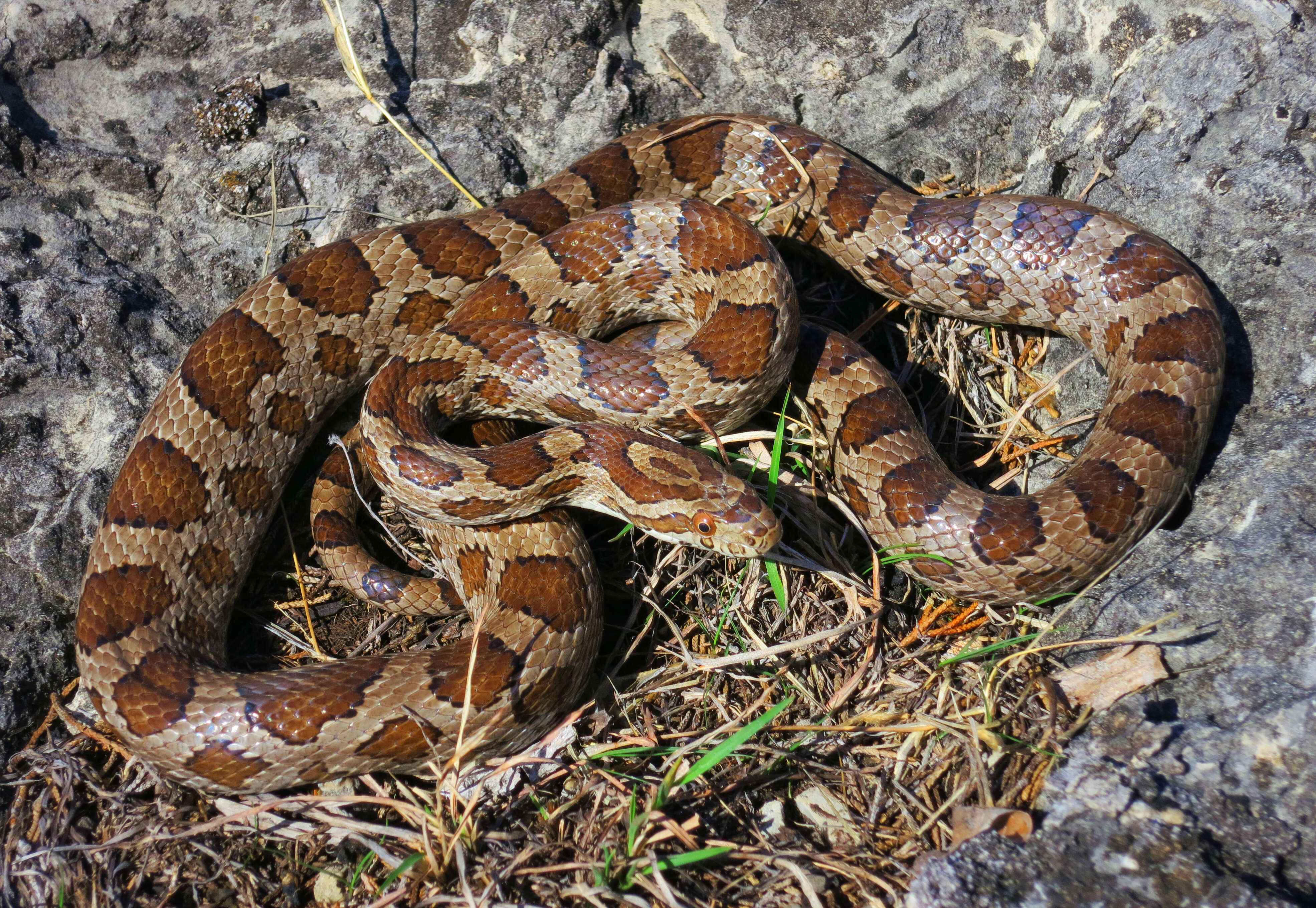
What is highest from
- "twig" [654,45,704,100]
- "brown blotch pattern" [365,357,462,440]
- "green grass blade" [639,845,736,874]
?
"twig" [654,45,704,100]

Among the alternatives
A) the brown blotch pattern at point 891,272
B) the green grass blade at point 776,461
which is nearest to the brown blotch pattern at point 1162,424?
the brown blotch pattern at point 891,272

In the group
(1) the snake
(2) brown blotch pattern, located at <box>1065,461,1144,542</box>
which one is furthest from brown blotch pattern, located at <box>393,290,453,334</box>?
(2) brown blotch pattern, located at <box>1065,461,1144,542</box>

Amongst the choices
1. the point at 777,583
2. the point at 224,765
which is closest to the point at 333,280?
the point at 224,765

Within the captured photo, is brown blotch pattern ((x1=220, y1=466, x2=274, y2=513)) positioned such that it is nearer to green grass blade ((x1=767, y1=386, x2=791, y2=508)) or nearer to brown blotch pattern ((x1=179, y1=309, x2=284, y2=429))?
brown blotch pattern ((x1=179, y1=309, x2=284, y2=429))

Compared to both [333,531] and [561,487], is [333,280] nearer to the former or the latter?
[333,531]

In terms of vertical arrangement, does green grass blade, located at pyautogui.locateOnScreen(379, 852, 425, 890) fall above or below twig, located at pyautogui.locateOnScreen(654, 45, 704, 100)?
below

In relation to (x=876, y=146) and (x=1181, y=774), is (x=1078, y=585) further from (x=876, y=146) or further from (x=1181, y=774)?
(x=876, y=146)

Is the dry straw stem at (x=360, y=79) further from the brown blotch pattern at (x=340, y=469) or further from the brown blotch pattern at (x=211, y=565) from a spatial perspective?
the brown blotch pattern at (x=211, y=565)
